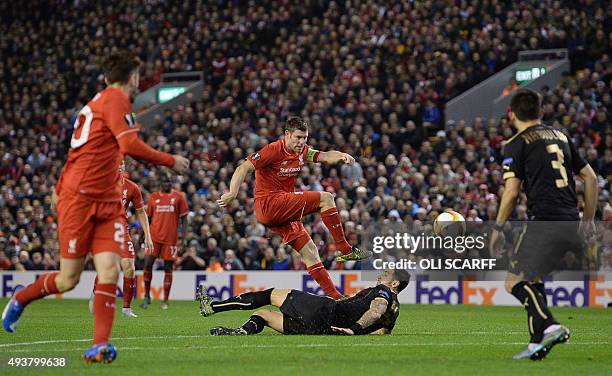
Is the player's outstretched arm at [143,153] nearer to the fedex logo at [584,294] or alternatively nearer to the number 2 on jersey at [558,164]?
the number 2 on jersey at [558,164]

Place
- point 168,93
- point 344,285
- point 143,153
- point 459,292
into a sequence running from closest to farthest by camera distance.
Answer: point 143,153
point 459,292
point 344,285
point 168,93

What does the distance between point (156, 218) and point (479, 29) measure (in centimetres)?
1373

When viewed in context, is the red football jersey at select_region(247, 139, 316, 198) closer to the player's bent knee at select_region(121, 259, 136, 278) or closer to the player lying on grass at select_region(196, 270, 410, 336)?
the player's bent knee at select_region(121, 259, 136, 278)

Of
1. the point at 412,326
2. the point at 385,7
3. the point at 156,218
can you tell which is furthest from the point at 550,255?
the point at 385,7

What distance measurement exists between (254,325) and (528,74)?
20.0 metres

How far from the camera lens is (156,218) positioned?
73.2 feet

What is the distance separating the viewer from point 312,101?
31.8m

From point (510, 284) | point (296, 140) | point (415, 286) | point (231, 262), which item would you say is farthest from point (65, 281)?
point (231, 262)

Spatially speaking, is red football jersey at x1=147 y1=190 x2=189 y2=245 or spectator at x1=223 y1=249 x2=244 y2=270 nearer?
Result: red football jersey at x1=147 y1=190 x2=189 y2=245

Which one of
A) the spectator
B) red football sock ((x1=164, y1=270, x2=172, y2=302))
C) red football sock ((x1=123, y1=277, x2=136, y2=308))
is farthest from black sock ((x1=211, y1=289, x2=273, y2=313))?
the spectator

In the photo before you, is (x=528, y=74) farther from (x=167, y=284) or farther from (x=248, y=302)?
(x=248, y=302)

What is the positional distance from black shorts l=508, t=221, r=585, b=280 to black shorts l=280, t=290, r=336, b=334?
9.90 ft

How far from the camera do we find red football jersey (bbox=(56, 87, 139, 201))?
9133 millimetres

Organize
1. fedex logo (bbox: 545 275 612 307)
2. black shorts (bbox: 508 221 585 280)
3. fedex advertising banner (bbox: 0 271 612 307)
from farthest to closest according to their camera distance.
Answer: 1. fedex advertising banner (bbox: 0 271 612 307)
2. fedex logo (bbox: 545 275 612 307)
3. black shorts (bbox: 508 221 585 280)
